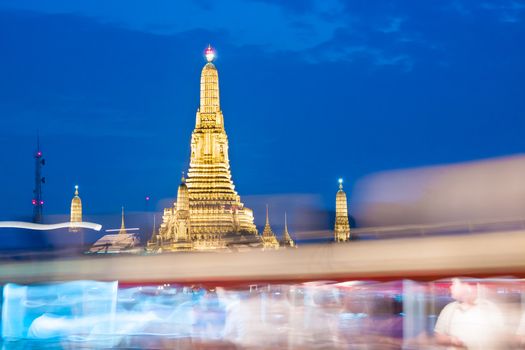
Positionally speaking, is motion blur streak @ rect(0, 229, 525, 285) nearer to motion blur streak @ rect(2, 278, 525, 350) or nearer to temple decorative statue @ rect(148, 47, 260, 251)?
motion blur streak @ rect(2, 278, 525, 350)

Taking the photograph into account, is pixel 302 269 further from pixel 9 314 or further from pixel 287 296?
pixel 9 314

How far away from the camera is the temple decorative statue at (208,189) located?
5222 centimetres

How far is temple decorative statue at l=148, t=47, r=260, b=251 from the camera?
52219mm

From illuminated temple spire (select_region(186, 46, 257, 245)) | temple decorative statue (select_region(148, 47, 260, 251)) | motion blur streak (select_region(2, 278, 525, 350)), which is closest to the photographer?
motion blur streak (select_region(2, 278, 525, 350))

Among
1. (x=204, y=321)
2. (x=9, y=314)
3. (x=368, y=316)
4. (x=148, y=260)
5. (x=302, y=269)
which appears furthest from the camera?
(x=9, y=314)

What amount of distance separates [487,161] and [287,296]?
2.09 metres

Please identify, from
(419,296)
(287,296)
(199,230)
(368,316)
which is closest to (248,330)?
(287,296)

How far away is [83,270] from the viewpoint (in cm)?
1054

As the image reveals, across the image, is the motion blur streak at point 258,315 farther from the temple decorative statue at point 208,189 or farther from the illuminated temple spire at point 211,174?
the illuminated temple spire at point 211,174

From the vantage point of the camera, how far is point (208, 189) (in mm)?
54562

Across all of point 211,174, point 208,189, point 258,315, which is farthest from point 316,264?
point 211,174

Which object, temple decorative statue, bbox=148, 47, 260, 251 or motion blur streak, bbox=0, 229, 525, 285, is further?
temple decorative statue, bbox=148, 47, 260, 251

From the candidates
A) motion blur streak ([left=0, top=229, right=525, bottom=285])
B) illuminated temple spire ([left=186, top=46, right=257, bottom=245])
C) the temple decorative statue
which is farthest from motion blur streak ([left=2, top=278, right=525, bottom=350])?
illuminated temple spire ([left=186, top=46, right=257, bottom=245])

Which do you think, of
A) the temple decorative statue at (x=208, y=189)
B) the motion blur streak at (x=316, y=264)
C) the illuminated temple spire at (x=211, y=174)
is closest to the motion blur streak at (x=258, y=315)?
the motion blur streak at (x=316, y=264)
